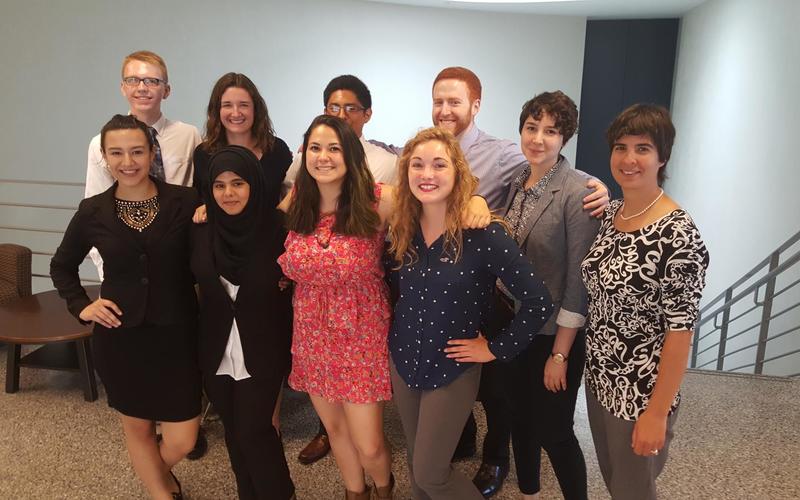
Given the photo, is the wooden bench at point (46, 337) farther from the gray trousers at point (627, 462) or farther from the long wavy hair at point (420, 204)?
the gray trousers at point (627, 462)

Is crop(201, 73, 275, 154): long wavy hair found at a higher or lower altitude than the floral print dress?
higher

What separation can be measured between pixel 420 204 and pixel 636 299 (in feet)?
2.25

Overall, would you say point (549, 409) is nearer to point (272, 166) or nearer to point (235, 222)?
point (235, 222)

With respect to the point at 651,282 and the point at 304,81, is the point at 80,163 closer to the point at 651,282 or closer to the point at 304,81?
the point at 304,81

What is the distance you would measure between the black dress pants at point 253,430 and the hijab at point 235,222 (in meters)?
0.40

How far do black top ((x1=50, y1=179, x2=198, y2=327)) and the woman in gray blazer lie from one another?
1157 mm

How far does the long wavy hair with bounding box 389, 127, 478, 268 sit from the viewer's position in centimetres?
155

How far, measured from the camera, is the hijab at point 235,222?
1.69 m

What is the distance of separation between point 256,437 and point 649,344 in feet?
4.37

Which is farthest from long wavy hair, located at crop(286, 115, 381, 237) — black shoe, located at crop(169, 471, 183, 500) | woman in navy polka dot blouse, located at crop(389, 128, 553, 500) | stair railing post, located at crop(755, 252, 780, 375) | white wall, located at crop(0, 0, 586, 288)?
white wall, located at crop(0, 0, 586, 288)

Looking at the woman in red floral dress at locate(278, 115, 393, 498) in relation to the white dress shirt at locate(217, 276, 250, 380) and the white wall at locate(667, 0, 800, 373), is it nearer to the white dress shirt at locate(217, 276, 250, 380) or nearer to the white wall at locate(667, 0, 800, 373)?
the white dress shirt at locate(217, 276, 250, 380)

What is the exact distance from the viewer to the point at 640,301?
1.35 metres

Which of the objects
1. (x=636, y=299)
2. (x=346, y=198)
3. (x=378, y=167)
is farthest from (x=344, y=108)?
(x=636, y=299)

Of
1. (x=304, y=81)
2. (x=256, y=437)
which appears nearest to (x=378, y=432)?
(x=256, y=437)
